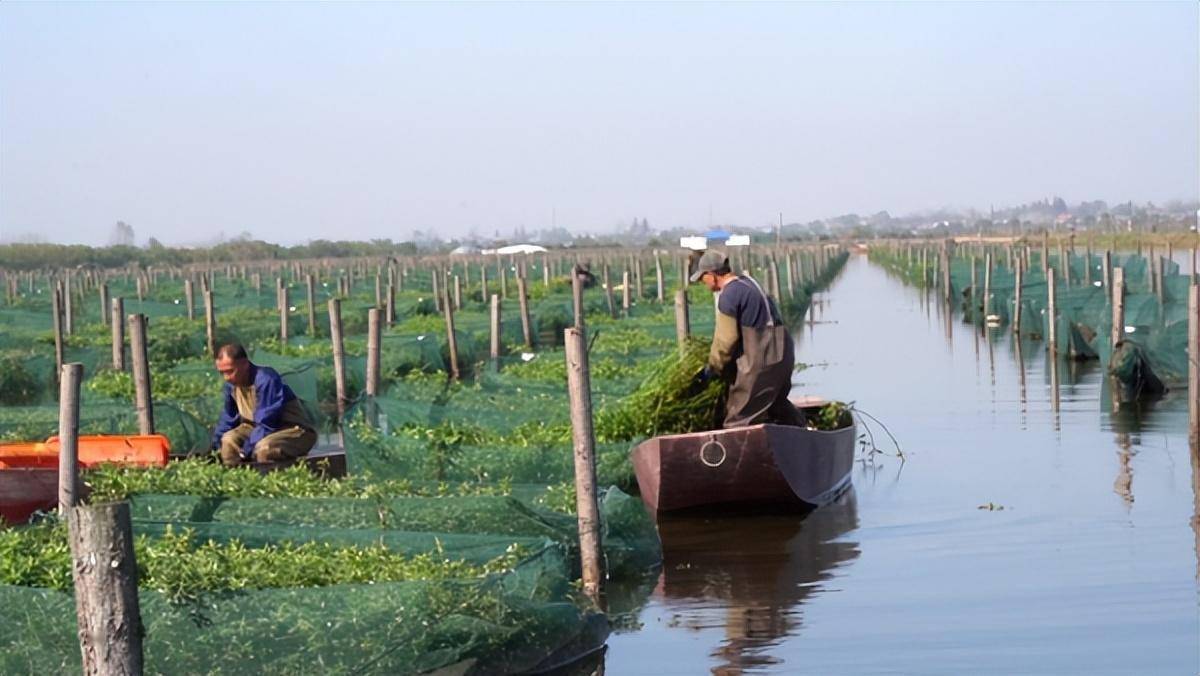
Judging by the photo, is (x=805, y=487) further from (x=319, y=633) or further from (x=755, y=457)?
(x=319, y=633)

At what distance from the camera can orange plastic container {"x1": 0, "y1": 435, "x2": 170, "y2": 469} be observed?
36.0ft

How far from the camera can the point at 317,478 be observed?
10062mm

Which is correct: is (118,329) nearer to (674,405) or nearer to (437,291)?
(674,405)

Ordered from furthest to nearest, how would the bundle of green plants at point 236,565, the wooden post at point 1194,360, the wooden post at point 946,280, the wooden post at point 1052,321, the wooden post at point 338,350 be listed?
the wooden post at point 946,280 < the wooden post at point 1052,321 < the wooden post at point 338,350 < the wooden post at point 1194,360 < the bundle of green plants at point 236,565

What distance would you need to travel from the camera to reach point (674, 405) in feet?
39.3

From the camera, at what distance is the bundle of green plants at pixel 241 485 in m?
9.30

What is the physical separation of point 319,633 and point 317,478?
11.9ft

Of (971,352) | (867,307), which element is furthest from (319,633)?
(867,307)

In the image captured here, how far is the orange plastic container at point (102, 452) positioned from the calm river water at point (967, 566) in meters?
3.39

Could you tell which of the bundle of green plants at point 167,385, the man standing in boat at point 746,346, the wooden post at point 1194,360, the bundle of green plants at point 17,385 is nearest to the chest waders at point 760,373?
the man standing in boat at point 746,346

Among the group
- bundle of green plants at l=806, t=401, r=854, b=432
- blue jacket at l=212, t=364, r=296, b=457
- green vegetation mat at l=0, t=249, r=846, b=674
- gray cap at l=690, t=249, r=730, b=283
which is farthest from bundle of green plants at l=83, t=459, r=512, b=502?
bundle of green plants at l=806, t=401, r=854, b=432

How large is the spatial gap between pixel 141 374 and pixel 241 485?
3.05 metres

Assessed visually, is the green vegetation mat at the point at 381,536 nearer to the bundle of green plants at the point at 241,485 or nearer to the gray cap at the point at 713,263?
the bundle of green plants at the point at 241,485

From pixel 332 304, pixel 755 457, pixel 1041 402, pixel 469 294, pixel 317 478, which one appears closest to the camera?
pixel 317 478
